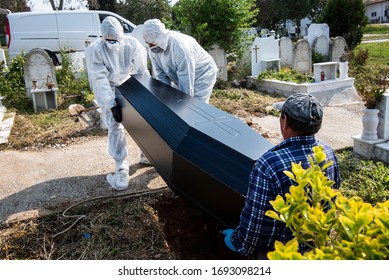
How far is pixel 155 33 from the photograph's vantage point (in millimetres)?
3488

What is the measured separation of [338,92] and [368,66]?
3774 mm

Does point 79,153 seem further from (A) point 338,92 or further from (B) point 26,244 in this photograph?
(A) point 338,92

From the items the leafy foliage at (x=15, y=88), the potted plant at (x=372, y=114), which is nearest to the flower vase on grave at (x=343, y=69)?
the potted plant at (x=372, y=114)

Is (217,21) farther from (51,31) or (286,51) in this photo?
(51,31)

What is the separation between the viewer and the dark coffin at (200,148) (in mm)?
2051

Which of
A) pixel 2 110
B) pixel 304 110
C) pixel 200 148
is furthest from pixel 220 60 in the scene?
pixel 304 110

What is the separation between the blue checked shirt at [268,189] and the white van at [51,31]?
10.3m

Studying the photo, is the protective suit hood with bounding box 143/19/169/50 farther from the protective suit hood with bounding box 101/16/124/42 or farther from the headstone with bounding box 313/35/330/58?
the headstone with bounding box 313/35/330/58

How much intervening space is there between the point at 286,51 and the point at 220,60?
2.14 metres

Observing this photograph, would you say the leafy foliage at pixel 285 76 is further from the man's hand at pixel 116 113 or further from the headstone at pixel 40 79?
the man's hand at pixel 116 113

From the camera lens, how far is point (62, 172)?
456 cm

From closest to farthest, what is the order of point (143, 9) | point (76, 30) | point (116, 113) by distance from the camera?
point (116, 113)
point (76, 30)
point (143, 9)

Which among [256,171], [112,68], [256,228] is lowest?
[256,228]

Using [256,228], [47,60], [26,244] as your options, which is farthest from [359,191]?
[47,60]
